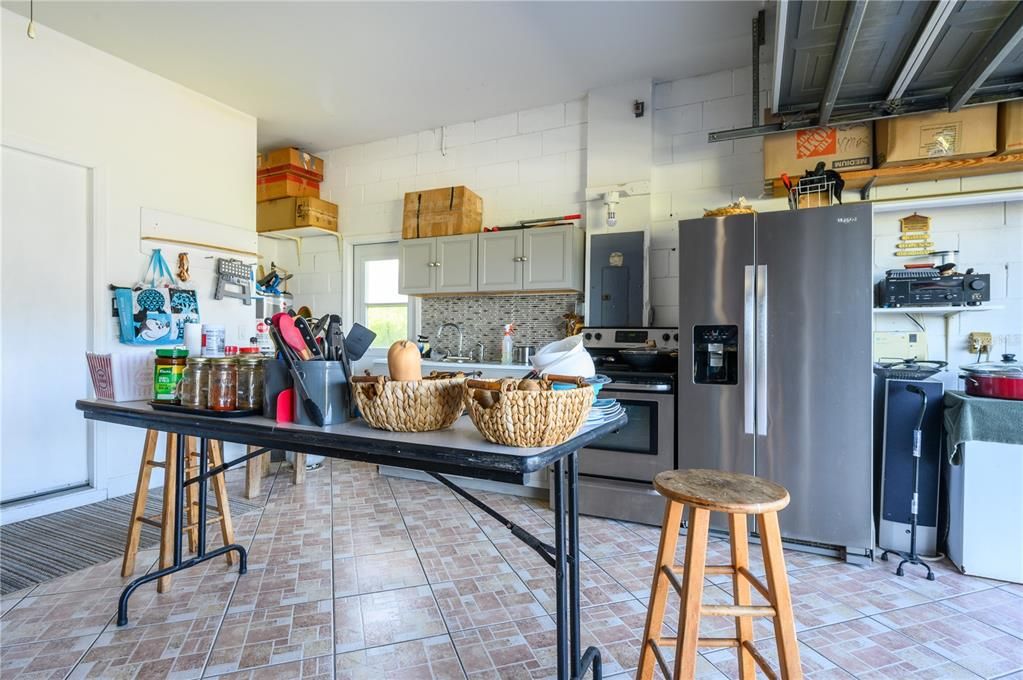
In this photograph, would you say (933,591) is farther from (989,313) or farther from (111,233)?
(111,233)

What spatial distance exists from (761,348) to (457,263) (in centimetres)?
243

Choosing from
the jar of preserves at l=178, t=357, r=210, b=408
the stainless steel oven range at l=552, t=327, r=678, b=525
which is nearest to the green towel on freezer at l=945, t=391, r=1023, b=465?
the stainless steel oven range at l=552, t=327, r=678, b=525

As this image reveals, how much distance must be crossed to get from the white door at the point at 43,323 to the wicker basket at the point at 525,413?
3583 mm

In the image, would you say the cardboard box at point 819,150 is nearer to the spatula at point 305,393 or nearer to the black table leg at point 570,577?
the black table leg at point 570,577

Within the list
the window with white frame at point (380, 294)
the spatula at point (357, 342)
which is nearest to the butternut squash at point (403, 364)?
the spatula at point (357, 342)

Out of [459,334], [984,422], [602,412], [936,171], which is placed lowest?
[984,422]

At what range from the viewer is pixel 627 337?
341 cm

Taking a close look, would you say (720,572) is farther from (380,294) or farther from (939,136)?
(380,294)

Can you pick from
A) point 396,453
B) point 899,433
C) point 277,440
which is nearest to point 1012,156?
point 899,433

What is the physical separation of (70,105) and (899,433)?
5.35 m

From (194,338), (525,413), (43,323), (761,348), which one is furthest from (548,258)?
(43,323)

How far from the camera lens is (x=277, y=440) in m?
1.23

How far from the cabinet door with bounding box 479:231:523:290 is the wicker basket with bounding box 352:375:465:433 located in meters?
2.75

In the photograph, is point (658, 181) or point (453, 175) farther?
point (453, 175)
